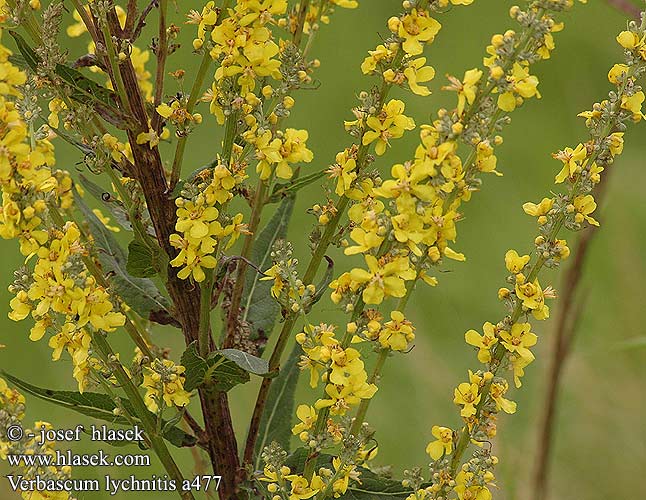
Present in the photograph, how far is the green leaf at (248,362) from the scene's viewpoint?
144 centimetres

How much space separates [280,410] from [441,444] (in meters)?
0.42

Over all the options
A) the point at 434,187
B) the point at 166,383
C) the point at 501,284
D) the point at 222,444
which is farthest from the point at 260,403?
the point at 501,284

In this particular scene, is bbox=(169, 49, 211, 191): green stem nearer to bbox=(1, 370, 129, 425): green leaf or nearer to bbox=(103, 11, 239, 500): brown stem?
bbox=(103, 11, 239, 500): brown stem

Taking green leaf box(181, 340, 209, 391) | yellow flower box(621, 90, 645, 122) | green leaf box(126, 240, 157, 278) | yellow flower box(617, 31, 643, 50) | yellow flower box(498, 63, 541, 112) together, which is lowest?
green leaf box(181, 340, 209, 391)

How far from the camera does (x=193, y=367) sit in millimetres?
1519

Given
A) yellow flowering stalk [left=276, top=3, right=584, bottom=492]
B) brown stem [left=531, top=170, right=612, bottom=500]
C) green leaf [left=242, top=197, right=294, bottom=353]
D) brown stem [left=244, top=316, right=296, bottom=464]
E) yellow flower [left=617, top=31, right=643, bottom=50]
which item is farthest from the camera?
brown stem [left=531, top=170, right=612, bottom=500]

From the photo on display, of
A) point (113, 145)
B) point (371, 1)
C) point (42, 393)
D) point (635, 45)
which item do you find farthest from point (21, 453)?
point (371, 1)

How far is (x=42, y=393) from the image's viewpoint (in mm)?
1512

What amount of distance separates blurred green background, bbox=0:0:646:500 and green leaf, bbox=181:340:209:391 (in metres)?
0.83

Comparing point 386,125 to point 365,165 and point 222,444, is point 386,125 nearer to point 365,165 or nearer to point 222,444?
point 365,165

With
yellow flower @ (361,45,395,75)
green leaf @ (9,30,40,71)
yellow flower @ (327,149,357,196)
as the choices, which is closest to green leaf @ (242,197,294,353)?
yellow flower @ (327,149,357,196)

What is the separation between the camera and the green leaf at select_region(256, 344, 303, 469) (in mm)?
1808

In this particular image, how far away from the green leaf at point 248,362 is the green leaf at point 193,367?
0.05 meters

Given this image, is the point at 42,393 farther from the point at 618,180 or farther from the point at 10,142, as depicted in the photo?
the point at 618,180
